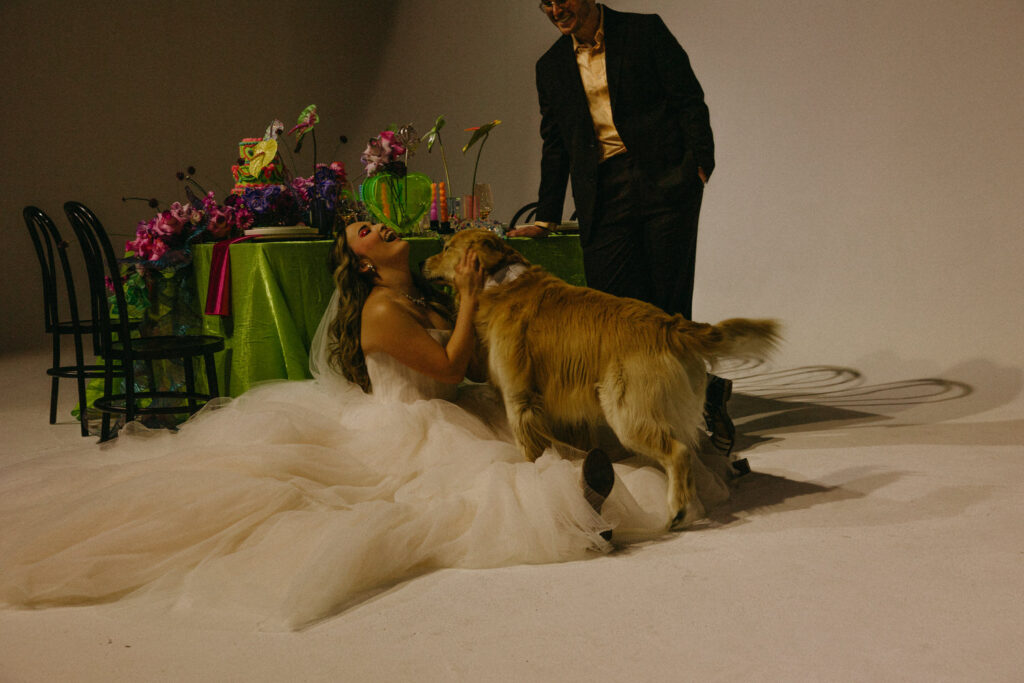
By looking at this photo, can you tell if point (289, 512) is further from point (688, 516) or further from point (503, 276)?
point (688, 516)

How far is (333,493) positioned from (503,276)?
0.82 metres

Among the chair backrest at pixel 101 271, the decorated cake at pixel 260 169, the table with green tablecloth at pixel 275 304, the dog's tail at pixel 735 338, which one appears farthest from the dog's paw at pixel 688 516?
the decorated cake at pixel 260 169

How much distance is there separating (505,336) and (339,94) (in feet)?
24.2

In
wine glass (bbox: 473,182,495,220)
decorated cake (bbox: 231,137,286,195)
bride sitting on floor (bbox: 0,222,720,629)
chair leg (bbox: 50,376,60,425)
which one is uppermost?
decorated cake (bbox: 231,137,286,195)

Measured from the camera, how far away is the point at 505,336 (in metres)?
2.44

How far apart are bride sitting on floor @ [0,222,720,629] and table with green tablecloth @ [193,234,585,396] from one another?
283 mm

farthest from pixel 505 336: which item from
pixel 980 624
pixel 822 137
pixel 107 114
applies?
pixel 107 114

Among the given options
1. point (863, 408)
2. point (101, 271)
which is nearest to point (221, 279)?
point (101, 271)

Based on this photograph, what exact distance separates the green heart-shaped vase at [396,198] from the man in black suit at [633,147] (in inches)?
26.9

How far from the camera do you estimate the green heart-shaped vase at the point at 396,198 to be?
133 inches

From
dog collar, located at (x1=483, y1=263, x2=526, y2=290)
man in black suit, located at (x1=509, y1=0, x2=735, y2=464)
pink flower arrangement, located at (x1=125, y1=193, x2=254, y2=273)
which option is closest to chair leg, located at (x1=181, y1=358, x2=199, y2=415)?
pink flower arrangement, located at (x1=125, y1=193, x2=254, y2=273)

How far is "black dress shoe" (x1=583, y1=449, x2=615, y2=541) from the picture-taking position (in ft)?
6.94

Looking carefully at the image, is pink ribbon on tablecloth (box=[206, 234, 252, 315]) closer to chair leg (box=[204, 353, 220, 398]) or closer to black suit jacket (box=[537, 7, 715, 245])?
chair leg (box=[204, 353, 220, 398])

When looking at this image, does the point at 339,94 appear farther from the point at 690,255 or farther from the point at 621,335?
the point at 621,335
